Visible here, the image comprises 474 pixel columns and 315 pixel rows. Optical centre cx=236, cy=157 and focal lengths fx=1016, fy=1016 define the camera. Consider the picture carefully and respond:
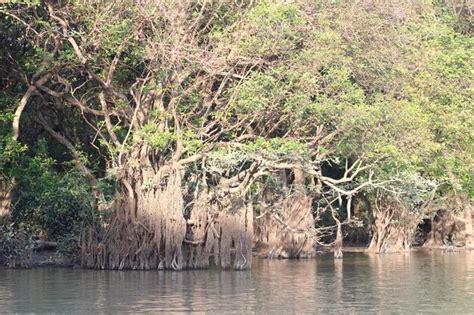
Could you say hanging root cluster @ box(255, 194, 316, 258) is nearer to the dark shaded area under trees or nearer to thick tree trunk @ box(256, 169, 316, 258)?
thick tree trunk @ box(256, 169, 316, 258)

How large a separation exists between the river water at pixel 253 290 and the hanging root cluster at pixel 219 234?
564 millimetres

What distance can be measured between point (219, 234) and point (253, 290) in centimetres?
479

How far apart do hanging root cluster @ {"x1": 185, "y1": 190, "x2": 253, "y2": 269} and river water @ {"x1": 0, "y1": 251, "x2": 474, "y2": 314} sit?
56 centimetres

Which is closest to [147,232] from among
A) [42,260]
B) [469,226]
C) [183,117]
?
[183,117]

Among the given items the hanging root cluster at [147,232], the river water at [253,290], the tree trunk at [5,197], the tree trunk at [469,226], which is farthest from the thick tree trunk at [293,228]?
the tree trunk at [469,226]

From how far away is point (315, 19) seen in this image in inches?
1155

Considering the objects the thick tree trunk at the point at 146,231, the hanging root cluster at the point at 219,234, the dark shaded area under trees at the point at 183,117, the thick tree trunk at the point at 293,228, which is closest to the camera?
the thick tree trunk at the point at 146,231

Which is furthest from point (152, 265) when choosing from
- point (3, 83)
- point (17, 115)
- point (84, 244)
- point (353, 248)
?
point (353, 248)

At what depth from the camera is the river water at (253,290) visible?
19.9m

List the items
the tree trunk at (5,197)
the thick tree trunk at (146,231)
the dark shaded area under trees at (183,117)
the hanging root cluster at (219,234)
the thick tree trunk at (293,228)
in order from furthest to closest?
1. the thick tree trunk at (293,228)
2. the tree trunk at (5,197)
3. the hanging root cluster at (219,234)
4. the dark shaded area under trees at (183,117)
5. the thick tree trunk at (146,231)

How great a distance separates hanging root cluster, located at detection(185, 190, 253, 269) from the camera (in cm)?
2789

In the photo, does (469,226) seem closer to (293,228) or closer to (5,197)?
(293,228)

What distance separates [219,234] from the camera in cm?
2786

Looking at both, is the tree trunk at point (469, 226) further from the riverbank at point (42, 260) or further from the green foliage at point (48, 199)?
the riverbank at point (42, 260)
